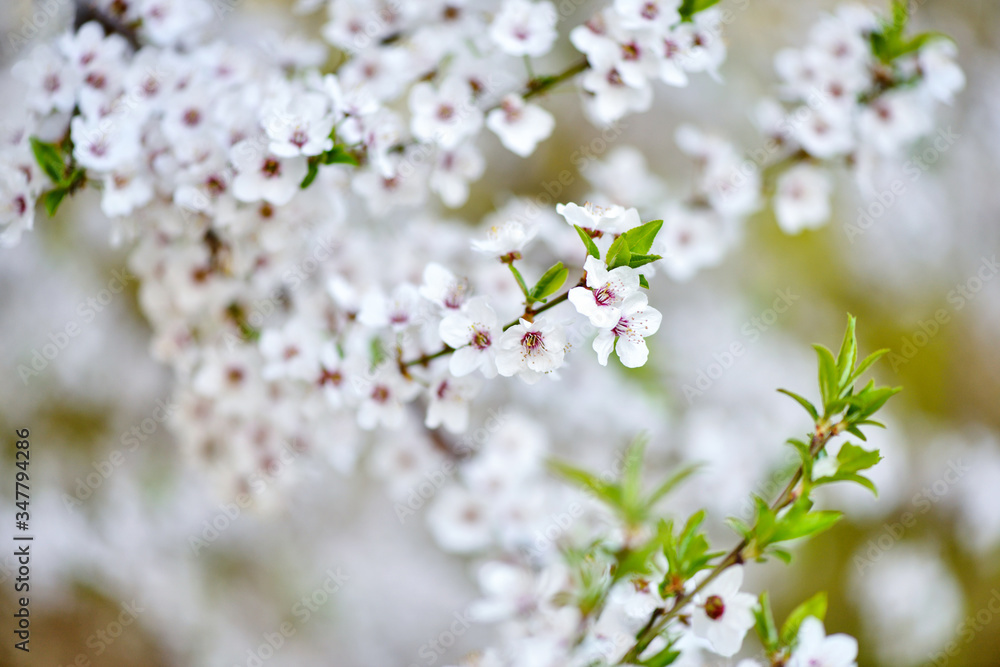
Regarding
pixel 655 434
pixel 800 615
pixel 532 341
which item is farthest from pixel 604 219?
pixel 655 434

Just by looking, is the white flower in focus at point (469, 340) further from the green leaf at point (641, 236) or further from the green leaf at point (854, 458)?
the green leaf at point (854, 458)

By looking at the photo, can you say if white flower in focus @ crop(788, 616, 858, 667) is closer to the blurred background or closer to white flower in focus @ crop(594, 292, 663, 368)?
white flower in focus @ crop(594, 292, 663, 368)

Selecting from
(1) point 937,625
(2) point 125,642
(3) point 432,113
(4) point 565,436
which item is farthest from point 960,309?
(2) point 125,642

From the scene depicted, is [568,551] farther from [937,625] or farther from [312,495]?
[937,625]

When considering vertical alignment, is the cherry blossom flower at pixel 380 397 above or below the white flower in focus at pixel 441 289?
below

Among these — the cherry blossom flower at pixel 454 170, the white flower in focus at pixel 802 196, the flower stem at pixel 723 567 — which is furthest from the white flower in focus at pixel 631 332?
the white flower in focus at pixel 802 196

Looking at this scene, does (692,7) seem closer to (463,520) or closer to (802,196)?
(802,196)

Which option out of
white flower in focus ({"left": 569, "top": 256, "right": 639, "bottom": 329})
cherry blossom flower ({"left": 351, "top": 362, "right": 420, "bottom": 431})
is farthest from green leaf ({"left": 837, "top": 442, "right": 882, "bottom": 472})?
cherry blossom flower ({"left": 351, "top": 362, "right": 420, "bottom": 431})
